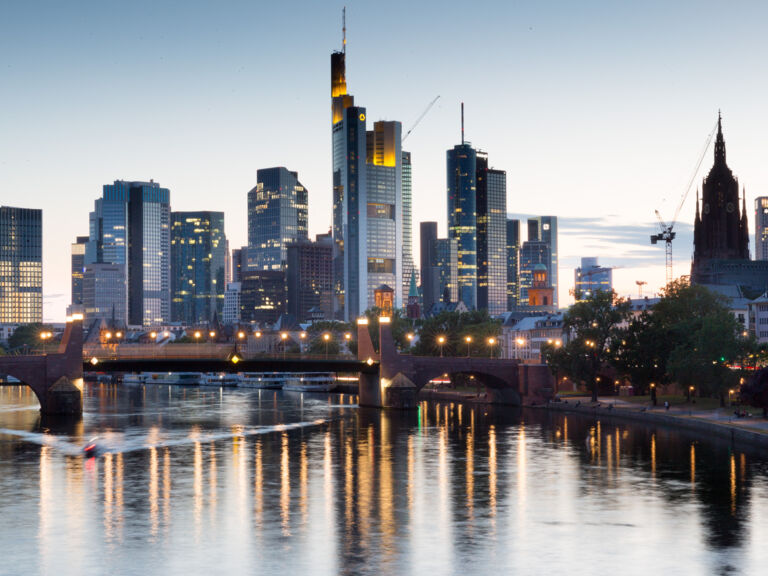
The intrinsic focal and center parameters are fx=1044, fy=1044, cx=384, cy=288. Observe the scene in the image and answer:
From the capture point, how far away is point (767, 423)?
4402 inches

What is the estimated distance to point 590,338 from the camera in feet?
533

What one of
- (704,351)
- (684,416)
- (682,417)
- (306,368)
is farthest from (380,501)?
(306,368)

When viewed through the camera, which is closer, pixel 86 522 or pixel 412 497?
pixel 86 522

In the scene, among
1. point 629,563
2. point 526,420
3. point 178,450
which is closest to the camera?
point 629,563

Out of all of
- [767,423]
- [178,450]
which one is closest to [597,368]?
[767,423]

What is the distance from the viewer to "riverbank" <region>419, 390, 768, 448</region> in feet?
344

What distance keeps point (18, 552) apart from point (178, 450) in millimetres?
47206

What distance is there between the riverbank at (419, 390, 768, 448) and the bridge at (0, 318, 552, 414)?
5561mm

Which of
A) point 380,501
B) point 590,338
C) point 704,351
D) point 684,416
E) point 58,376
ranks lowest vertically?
point 380,501

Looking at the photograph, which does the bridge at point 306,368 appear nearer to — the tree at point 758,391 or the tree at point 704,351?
the tree at point 704,351

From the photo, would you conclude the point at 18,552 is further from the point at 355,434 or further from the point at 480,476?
the point at 355,434

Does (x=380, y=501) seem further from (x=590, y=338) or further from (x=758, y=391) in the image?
(x=590, y=338)

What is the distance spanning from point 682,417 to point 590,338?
4053cm

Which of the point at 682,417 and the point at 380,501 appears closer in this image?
the point at 380,501
